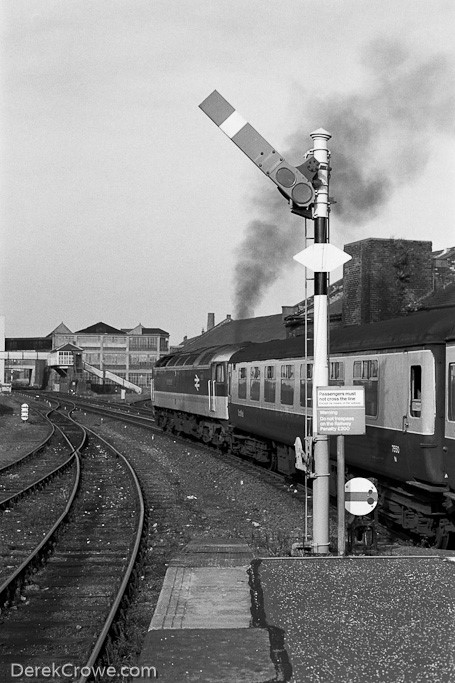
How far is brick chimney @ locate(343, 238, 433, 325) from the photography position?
24031 millimetres

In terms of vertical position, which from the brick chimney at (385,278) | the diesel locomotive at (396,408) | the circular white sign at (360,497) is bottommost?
the circular white sign at (360,497)

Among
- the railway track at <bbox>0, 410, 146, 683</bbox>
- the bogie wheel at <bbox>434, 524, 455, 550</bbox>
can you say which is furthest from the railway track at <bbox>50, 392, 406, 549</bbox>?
the railway track at <bbox>0, 410, 146, 683</bbox>

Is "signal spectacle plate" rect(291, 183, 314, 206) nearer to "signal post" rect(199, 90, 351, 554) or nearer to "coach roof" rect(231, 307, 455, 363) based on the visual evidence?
"signal post" rect(199, 90, 351, 554)

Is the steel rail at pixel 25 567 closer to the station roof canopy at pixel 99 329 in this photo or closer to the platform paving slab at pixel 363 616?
the platform paving slab at pixel 363 616

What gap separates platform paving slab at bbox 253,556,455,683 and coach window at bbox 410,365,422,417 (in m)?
2.14

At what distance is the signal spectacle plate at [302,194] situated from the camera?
9547 millimetres

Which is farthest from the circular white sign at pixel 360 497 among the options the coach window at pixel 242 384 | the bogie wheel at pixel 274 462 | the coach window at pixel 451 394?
the coach window at pixel 242 384

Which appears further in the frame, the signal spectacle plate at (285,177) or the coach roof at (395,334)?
the coach roof at (395,334)

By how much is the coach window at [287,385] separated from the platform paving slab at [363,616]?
26.3 feet

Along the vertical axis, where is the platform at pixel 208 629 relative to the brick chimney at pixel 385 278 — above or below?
below

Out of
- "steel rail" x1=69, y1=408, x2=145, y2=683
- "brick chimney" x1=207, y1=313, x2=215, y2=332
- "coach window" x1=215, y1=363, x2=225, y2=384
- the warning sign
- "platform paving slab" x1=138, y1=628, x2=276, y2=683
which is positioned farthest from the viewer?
"brick chimney" x1=207, y1=313, x2=215, y2=332

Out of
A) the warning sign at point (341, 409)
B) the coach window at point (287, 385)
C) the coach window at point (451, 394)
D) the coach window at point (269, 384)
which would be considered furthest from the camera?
the coach window at point (269, 384)

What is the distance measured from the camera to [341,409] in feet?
30.3

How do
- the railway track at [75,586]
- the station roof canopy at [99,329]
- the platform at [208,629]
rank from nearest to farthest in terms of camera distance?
the platform at [208,629] < the railway track at [75,586] < the station roof canopy at [99,329]
